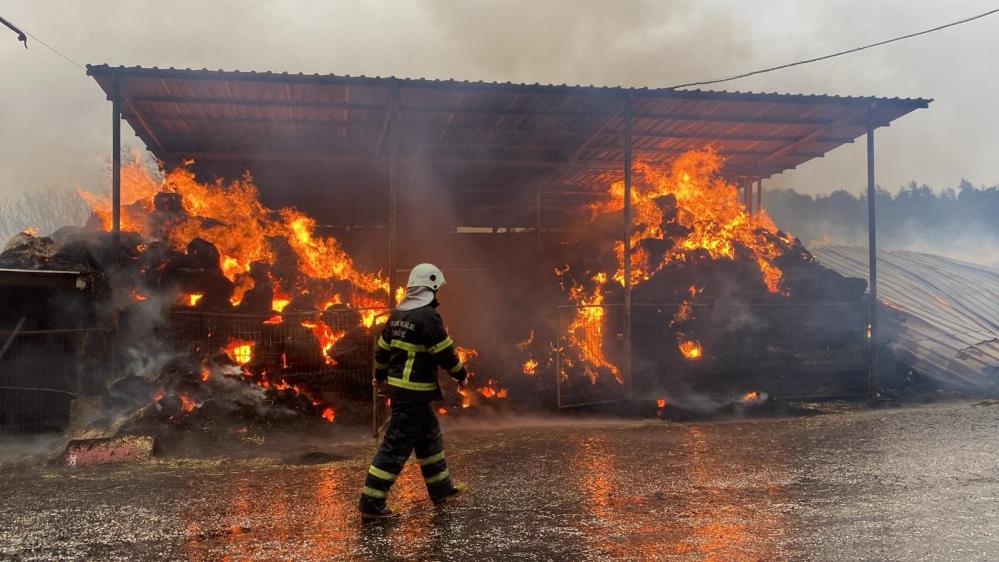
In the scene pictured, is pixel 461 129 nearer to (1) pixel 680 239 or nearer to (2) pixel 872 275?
(1) pixel 680 239

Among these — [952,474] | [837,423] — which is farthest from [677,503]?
[837,423]

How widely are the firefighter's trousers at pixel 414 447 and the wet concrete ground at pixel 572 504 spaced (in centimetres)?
25

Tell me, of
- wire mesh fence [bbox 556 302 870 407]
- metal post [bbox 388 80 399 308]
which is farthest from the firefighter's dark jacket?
wire mesh fence [bbox 556 302 870 407]

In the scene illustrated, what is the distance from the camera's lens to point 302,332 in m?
8.84

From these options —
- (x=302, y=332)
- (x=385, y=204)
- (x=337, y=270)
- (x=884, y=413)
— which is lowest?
(x=884, y=413)

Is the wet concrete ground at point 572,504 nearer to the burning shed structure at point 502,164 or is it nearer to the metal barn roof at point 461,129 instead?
the burning shed structure at point 502,164

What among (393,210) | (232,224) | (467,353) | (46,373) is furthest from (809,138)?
(46,373)

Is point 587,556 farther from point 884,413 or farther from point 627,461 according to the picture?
point 884,413

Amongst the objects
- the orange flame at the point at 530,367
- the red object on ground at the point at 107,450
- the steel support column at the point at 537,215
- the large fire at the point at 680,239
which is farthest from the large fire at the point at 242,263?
the steel support column at the point at 537,215

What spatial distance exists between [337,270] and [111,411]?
16.4 ft

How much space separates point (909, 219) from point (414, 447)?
48.3 m

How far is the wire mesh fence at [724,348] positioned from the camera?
10.1 meters

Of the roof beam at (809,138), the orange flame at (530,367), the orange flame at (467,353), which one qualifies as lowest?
the orange flame at (530,367)

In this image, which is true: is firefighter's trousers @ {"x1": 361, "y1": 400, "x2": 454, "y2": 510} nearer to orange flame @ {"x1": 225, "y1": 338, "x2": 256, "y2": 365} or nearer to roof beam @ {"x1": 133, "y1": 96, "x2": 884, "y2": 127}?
orange flame @ {"x1": 225, "y1": 338, "x2": 256, "y2": 365}
